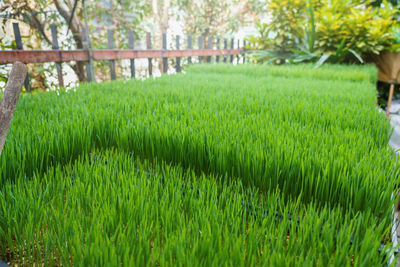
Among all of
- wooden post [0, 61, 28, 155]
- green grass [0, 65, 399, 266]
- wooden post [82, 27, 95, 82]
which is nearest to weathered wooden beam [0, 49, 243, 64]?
wooden post [82, 27, 95, 82]

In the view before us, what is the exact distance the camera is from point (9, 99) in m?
0.81

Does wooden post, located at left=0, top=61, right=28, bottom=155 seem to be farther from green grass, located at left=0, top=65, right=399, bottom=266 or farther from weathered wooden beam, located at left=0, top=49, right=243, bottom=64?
weathered wooden beam, located at left=0, top=49, right=243, bottom=64

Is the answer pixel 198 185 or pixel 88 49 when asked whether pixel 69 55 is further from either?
pixel 198 185

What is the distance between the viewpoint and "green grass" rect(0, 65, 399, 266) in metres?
0.74

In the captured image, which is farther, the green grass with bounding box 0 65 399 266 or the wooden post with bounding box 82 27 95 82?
the wooden post with bounding box 82 27 95 82

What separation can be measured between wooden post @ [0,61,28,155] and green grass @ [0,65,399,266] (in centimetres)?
24

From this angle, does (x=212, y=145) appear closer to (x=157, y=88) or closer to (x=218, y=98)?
(x=218, y=98)

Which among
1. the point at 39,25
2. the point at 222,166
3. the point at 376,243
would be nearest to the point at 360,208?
the point at 376,243

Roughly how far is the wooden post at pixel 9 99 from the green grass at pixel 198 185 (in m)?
0.24

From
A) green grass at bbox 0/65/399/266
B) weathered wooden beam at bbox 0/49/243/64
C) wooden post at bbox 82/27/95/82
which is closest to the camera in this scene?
green grass at bbox 0/65/399/266

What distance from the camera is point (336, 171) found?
1117 mm

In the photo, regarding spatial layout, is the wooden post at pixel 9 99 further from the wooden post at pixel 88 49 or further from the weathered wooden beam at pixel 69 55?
the wooden post at pixel 88 49

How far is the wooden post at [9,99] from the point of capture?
2.63 feet

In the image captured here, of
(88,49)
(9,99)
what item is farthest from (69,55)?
(9,99)
